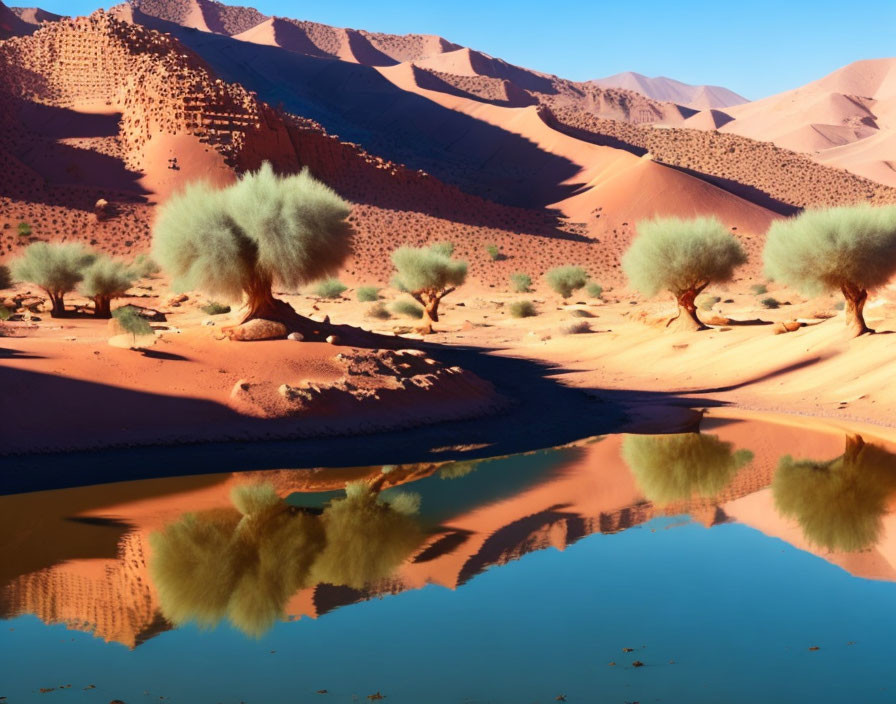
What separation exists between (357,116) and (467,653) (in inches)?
4496

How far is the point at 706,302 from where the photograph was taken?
166 ft

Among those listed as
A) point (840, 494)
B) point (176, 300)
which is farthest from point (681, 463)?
point (176, 300)

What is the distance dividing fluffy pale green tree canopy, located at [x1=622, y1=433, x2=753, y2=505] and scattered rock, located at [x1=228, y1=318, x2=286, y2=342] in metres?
8.73

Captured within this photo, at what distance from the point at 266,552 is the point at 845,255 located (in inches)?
858

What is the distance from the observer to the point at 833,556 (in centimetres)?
1169

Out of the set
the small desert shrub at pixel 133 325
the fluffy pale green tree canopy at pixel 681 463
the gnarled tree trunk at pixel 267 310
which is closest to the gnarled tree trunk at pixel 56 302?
the gnarled tree trunk at pixel 267 310

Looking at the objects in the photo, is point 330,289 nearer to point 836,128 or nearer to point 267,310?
point 267,310

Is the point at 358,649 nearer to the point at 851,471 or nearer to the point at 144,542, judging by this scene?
the point at 144,542

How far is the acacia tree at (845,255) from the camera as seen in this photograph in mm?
27781

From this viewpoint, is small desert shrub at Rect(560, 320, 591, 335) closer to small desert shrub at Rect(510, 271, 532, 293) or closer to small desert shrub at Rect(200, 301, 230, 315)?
small desert shrub at Rect(200, 301, 230, 315)

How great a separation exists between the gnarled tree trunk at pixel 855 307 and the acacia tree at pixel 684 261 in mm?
6753

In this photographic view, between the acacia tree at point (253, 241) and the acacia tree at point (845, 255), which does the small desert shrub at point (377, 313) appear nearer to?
the acacia tree at point (253, 241)

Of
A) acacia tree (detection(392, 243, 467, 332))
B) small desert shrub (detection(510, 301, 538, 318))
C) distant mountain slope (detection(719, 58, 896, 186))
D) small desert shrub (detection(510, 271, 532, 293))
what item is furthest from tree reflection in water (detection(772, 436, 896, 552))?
distant mountain slope (detection(719, 58, 896, 186))

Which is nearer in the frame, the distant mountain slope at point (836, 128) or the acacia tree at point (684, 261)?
the acacia tree at point (684, 261)
